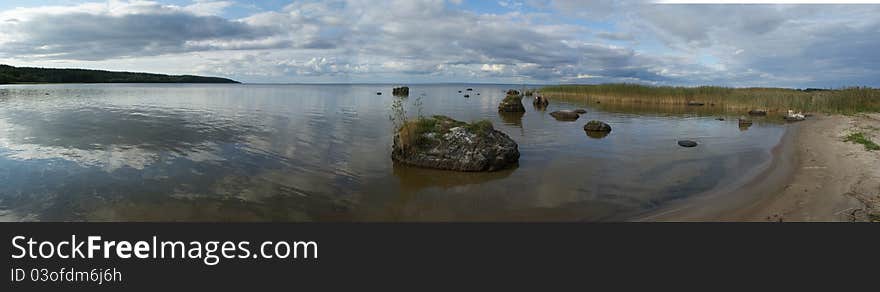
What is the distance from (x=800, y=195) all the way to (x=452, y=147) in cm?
833

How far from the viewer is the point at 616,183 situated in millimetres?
11336

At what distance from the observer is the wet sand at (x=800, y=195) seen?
26.1ft

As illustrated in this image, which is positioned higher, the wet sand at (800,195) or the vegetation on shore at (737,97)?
the vegetation on shore at (737,97)

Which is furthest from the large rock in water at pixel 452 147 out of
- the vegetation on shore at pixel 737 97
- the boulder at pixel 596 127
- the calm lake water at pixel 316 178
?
the vegetation on shore at pixel 737 97

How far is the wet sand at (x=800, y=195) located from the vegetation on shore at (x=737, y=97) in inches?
1246

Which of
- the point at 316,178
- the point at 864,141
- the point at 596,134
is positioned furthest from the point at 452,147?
the point at 864,141

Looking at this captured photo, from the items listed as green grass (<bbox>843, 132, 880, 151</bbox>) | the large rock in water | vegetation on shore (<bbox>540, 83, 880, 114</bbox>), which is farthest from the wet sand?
vegetation on shore (<bbox>540, 83, 880, 114</bbox>)

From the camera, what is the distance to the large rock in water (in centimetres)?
1284

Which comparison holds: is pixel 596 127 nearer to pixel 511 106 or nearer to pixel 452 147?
pixel 452 147

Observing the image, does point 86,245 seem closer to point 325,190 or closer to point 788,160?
point 325,190

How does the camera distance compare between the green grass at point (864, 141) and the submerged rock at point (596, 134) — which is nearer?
the green grass at point (864, 141)

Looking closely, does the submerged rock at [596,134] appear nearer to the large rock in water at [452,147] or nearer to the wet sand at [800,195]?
the wet sand at [800,195]

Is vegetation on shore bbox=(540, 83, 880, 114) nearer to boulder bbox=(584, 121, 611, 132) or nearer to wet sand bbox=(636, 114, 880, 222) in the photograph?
boulder bbox=(584, 121, 611, 132)

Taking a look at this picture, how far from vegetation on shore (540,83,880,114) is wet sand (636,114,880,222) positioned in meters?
31.6
